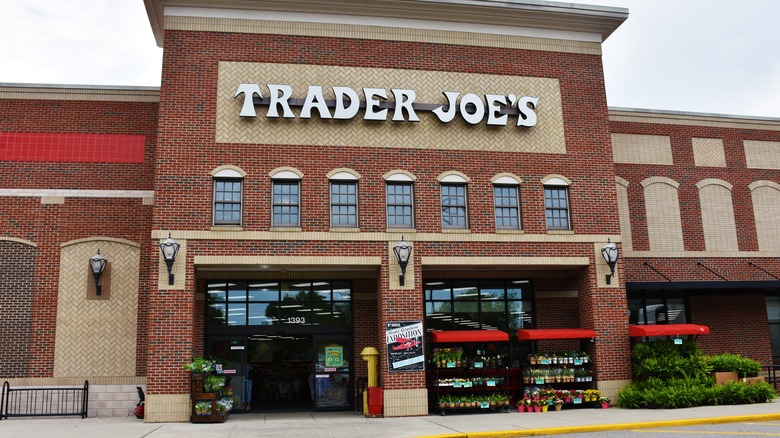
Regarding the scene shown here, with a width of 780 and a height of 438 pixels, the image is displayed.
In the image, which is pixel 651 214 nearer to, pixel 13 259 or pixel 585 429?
pixel 585 429

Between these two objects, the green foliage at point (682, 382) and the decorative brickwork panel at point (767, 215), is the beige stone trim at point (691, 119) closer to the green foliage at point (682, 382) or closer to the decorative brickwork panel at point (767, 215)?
the decorative brickwork panel at point (767, 215)

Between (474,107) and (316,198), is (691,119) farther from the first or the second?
(316,198)

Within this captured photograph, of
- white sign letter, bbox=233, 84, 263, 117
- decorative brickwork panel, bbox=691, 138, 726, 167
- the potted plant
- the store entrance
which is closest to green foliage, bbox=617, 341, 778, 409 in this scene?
decorative brickwork panel, bbox=691, 138, 726, 167

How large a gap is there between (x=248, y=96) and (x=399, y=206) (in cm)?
506

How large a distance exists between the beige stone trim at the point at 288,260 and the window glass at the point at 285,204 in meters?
1.00

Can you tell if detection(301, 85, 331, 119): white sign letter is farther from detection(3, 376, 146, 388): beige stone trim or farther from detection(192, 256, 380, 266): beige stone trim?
detection(3, 376, 146, 388): beige stone trim

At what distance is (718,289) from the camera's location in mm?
21969

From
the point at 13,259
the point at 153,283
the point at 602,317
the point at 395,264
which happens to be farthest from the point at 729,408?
the point at 13,259

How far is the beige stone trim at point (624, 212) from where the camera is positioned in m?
22.3

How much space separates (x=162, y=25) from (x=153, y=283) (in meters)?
8.00

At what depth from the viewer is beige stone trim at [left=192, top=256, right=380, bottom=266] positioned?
57.4 ft

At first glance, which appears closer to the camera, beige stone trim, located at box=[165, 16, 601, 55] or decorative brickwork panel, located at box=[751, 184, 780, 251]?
beige stone trim, located at box=[165, 16, 601, 55]

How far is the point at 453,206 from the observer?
754 inches

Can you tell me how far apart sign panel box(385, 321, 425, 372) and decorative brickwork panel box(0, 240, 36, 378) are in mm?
9986
